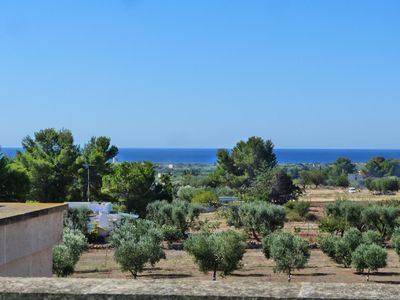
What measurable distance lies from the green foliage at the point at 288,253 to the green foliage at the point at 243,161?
68.7 metres

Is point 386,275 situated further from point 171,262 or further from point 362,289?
point 362,289

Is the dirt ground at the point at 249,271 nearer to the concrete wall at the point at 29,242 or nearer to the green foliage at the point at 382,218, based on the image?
the green foliage at the point at 382,218

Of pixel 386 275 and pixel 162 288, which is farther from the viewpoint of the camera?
pixel 386 275

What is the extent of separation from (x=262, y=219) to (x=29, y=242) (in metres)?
45.4

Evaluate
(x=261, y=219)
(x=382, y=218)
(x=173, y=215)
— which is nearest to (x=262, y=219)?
(x=261, y=219)

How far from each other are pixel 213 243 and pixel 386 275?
27.2 feet

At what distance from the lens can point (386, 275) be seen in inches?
1251

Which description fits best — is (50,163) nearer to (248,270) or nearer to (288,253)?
(248,270)

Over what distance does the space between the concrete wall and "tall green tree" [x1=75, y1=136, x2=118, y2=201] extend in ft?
202

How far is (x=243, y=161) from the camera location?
103500 mm

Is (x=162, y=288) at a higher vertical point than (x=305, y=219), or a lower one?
higher

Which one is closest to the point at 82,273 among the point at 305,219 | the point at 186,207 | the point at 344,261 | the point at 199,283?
the point at 344,261

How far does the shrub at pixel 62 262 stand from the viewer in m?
24.1

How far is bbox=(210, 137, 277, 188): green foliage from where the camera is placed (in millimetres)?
102812
